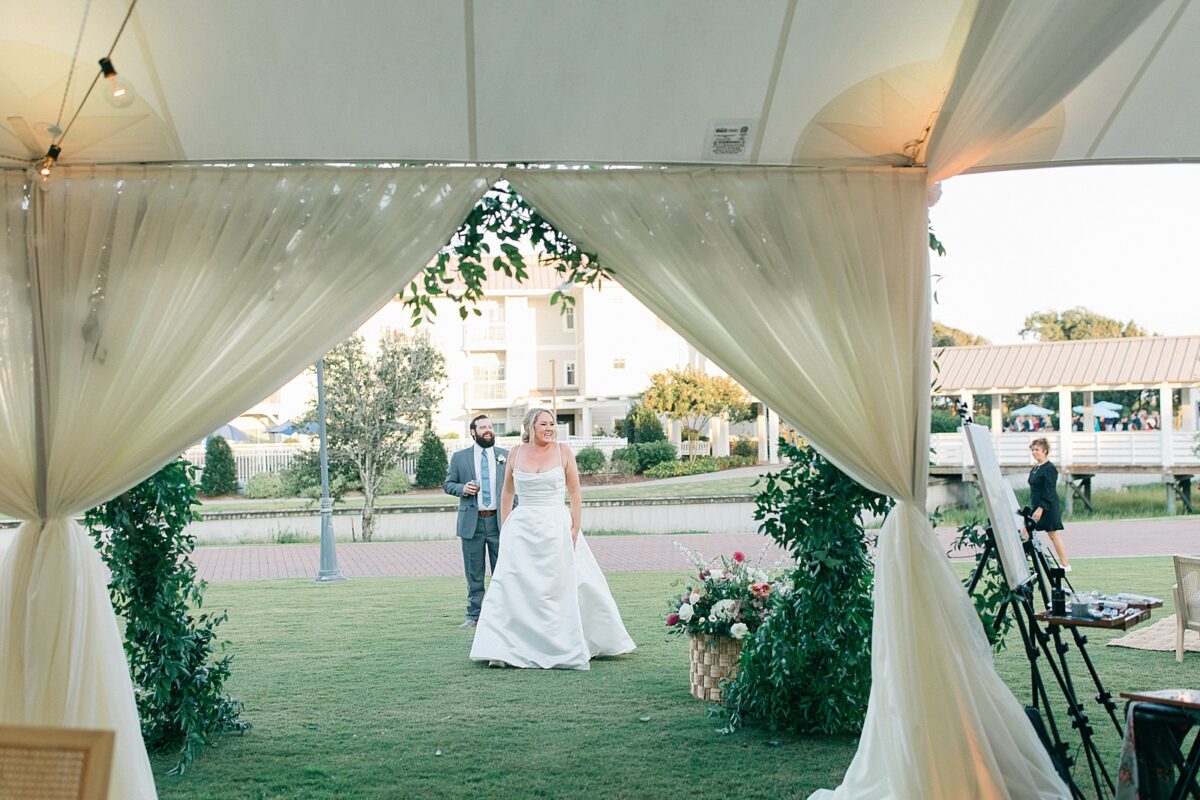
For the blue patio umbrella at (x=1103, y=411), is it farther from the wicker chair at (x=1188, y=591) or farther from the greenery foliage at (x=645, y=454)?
the wicker chair at (x=1188, y=591)

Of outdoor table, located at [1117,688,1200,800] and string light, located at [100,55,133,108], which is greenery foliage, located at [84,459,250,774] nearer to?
string light, located at [100,55,133,108]

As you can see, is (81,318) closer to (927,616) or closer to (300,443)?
(927,616)

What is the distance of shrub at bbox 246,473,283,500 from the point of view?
25031 millimetres

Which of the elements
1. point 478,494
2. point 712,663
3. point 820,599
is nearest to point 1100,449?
point 478,494

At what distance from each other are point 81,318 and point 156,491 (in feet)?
3.52

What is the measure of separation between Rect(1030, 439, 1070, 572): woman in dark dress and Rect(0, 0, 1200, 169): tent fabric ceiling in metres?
6.63

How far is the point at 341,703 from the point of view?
619 centimetres

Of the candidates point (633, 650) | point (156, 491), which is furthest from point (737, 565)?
point (156, 491)

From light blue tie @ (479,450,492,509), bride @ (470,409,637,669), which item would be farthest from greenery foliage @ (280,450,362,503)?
bride @ (470,409,637,669)

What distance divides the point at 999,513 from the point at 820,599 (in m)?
1.20

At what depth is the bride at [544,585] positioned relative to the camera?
681 centimetres

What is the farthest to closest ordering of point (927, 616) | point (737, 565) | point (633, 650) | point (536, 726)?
point (633, 650) < point (737, 565) < point (536, 726) < point (927, 616)

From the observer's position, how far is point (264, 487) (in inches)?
987

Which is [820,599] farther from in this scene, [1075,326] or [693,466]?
[1075,326]
